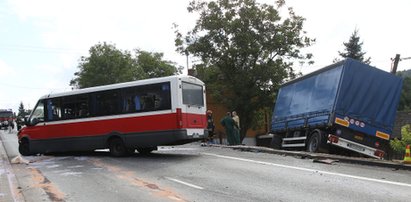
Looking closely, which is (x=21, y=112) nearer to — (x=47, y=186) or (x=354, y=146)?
(x=354, y=146)

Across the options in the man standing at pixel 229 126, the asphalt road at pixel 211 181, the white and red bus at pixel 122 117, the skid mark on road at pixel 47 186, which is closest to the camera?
the asphalt road at pixel 211 181

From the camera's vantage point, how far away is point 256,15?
3359 centimetres

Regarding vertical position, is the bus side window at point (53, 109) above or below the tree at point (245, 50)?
below

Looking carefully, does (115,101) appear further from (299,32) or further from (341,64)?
(299,32)

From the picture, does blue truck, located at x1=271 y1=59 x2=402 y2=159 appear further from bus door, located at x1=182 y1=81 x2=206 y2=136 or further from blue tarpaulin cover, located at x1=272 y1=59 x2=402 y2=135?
bus door, located at x1=182 y1=81 x2=206 y2=136

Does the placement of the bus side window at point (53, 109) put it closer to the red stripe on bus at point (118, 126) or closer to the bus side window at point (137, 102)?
the red stripe on bus at point (118, 126)

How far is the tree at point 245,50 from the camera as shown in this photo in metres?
33.6

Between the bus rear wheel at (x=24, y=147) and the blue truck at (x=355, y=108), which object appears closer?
the blue truck at (x=355, y=108)

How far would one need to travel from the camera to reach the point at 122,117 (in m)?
16.4

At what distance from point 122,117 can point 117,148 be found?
4.25 ft

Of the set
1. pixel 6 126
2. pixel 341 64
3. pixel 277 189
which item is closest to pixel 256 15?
pixel 341 64

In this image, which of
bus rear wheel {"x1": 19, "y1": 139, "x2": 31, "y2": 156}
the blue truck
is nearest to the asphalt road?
the blue truck

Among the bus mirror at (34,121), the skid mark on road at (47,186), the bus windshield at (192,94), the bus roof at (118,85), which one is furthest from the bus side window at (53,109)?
the bus windshield at (192,94)

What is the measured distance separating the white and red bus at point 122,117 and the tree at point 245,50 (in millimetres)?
16646
